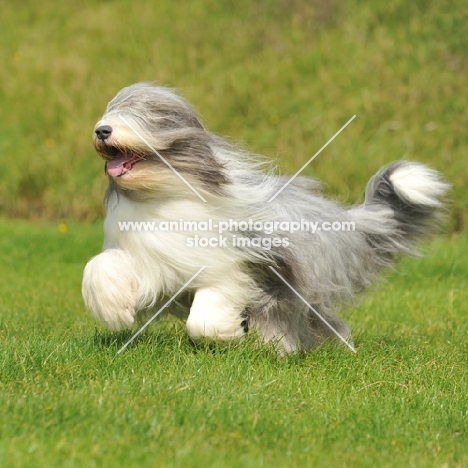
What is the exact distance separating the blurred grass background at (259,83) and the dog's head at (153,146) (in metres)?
5.53

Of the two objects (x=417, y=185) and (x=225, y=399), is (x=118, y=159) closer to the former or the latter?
(x=225, y=399)

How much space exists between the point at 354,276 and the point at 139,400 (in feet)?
6.32

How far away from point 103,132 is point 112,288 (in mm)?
781

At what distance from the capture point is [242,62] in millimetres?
13031

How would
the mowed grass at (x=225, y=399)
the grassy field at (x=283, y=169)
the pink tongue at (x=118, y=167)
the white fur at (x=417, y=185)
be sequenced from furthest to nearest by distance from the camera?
the white fur at (x=417, y=185)
the pink tongue at (x=118, y=167)
the grassy field at (x=283, y=169)
the mowed grass at (x=225, y=399)

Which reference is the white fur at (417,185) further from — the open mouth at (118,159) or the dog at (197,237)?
the open mouth at (118,159)

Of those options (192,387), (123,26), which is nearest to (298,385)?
(192,387)

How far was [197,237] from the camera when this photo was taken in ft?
14.9

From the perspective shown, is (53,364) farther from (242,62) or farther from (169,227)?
(242,62)

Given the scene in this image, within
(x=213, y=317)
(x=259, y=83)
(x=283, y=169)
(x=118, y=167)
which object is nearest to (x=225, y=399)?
(x=213, y=317)

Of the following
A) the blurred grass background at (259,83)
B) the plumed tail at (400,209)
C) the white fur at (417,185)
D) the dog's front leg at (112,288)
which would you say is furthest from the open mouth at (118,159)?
the blurred grass background at (259,83)

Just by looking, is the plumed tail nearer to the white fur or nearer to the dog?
the white fur

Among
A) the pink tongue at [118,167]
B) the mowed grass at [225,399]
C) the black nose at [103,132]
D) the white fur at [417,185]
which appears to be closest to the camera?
the mowed grass at [225,399]

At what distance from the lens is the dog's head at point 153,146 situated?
14.6ft
